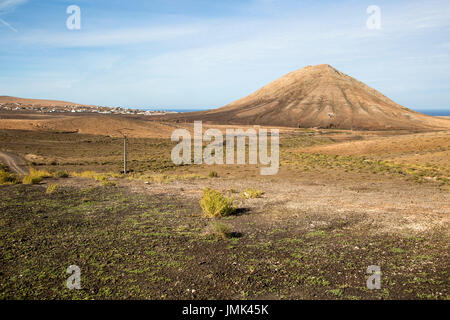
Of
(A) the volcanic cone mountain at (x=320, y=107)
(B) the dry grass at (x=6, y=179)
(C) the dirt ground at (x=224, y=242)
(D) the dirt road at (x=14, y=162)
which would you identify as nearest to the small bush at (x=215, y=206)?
(C) the dirt ground at (x=224, y=242)

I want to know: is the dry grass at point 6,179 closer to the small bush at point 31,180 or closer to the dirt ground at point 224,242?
the small bush at point 31,180

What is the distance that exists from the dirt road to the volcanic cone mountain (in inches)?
2854

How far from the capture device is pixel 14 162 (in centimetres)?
2808

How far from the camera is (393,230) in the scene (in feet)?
30.6

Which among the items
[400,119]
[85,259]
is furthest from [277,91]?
[85,259]

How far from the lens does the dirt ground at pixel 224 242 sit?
6133 millimetres

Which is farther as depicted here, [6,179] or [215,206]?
[6,179]

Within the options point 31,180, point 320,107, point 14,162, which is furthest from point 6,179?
point 320,107

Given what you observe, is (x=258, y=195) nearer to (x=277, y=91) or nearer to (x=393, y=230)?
(x=393, y=230)

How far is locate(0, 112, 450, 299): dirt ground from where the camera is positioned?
613cm

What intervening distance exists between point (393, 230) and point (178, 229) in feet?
19.3

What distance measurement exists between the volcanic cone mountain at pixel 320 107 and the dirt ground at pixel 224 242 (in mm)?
82553

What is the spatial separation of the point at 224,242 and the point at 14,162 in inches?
1027

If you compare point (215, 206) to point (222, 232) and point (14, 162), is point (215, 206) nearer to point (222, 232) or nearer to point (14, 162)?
point (222, 232)
